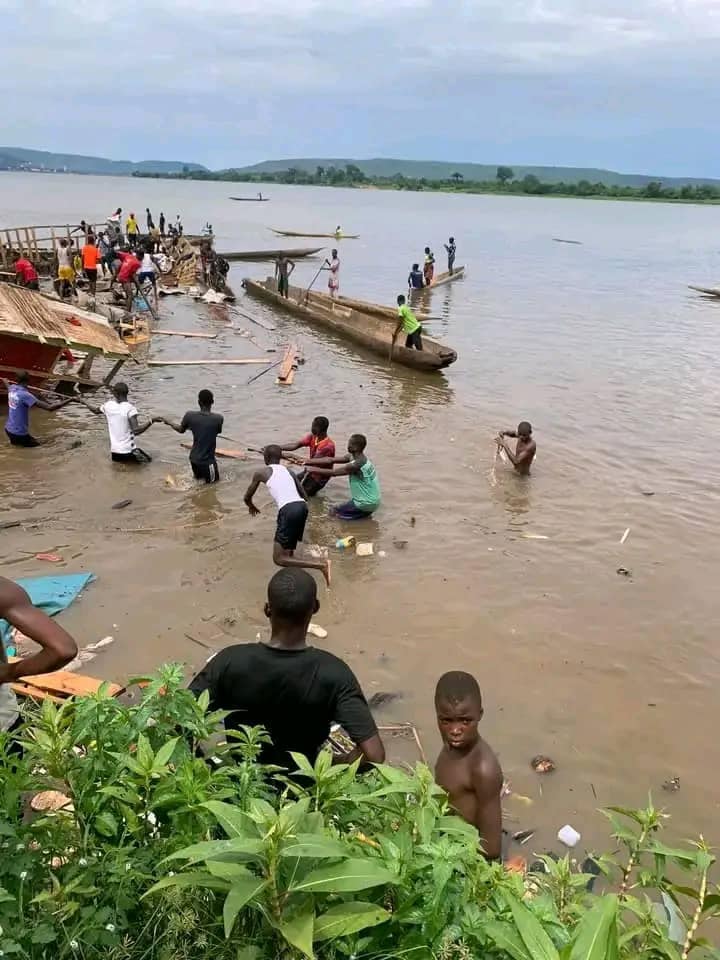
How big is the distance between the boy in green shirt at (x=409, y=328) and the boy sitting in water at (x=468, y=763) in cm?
1306

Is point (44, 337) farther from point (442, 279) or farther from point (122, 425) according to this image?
point (442, 279)

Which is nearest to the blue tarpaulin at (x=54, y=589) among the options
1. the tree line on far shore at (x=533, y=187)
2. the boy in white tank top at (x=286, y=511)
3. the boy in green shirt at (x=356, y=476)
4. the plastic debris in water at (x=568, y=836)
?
the boy in white tank top at (x=286, y=511)

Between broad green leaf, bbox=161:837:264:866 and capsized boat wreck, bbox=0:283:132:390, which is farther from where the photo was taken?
capsized boat wreck, bbox=0:283:132:390

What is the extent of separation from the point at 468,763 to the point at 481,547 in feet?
15.5

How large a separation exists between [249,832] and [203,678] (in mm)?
1326

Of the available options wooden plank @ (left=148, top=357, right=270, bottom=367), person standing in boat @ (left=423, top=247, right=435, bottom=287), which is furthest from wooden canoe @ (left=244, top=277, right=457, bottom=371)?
person standing in boat @ (left=423, top=247, right=435, bottom=287)

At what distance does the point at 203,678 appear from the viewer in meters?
2.95

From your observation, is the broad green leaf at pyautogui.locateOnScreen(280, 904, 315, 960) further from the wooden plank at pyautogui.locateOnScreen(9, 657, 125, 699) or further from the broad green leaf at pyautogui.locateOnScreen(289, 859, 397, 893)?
the wooden plank at pyautogui.locateOnScreen(9, 657, 125, 699)

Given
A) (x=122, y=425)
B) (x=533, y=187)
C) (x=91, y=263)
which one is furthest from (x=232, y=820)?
(x=533, y=187)

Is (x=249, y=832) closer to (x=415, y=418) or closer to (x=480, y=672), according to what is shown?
(x=480, y=672)

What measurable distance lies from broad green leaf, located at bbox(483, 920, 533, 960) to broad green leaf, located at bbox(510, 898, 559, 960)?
0.08 feet

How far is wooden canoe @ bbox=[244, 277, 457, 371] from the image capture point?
15.3 metres

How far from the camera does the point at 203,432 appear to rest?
28.5ft

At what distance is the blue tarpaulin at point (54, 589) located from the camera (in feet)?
19.9
